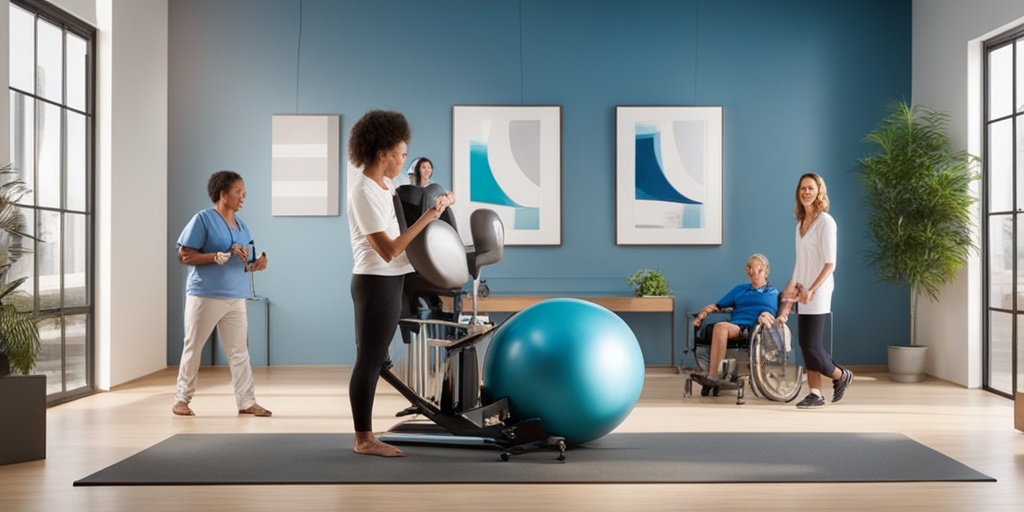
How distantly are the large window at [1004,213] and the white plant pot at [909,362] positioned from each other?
0.47m

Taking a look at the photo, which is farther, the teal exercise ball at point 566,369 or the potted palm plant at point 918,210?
the potted palm plant at point 918,210

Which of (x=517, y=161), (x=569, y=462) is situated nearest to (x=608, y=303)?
(x=517, y=161)

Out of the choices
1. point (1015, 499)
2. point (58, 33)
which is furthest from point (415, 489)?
point (58, 33)

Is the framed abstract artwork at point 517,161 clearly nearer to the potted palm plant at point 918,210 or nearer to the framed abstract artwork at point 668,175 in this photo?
the framed abstract artwork at point 668,175

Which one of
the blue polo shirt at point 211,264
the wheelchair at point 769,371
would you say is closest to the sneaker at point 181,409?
the blue polo shirt at point 211,264

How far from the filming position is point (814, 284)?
18.9 feet

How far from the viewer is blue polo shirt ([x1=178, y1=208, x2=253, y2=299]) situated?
5379 millimetres

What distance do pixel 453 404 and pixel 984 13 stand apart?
4.52m

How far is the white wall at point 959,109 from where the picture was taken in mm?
6555

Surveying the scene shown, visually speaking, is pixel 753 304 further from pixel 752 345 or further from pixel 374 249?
pixel 374 249

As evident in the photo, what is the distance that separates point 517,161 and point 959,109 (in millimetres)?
3135

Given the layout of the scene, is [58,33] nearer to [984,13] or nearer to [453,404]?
[453,404]

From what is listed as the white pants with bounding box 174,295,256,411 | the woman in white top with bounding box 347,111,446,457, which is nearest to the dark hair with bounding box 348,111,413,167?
the woman in white top with bounding box 347,111,446,457

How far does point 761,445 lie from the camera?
175 inches
